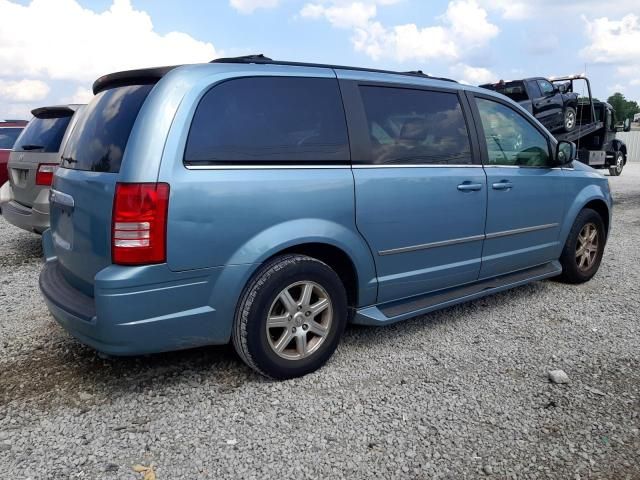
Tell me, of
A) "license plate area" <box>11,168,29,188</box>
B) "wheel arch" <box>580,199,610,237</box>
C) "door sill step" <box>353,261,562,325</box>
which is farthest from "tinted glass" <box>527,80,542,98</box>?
"license plate area" <box>11,168,29,188</box>

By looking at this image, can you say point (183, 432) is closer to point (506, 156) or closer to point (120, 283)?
point (120, 283)

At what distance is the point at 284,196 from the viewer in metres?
2.99

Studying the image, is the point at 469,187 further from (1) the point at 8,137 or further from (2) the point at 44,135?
(1) the point at 8,137

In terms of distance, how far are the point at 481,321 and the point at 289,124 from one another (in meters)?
2.23

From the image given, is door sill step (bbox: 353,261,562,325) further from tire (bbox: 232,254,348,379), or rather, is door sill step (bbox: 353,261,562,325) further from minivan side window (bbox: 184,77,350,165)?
minivan side window (bbox: 184,77,350,165)

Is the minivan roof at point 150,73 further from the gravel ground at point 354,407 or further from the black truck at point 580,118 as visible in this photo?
the black truck at point 580,118

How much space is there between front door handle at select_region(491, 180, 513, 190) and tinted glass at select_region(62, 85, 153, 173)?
101 inches

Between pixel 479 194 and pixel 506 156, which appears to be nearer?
pixel 479 194

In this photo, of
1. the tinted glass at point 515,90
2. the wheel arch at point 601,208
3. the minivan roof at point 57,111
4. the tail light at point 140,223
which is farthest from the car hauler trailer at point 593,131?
the tail light at point 140,223

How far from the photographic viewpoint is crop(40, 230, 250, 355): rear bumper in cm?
263

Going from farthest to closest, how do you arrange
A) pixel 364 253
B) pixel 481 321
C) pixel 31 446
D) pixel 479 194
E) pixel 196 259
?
pixel 481 321 < pixel 479 194 < pixel 364 253 < pixel 196 259 < pixel 31 446

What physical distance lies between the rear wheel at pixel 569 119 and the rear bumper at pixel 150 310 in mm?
13440

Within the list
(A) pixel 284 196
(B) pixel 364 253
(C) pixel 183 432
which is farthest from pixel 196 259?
(B) pixel 364 253

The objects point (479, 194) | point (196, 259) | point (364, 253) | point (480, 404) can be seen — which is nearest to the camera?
point (196, 259)
